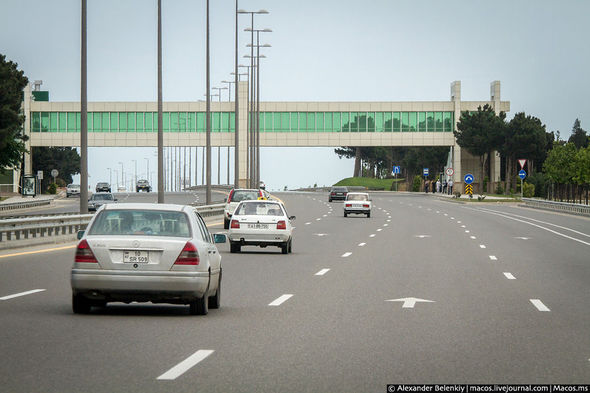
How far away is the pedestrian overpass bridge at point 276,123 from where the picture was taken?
13675 centimetres

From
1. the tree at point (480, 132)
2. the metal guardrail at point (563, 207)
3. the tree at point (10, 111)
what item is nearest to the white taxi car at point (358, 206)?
the metal guardrail at point (563, 207)

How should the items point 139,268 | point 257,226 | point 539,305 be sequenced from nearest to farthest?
point 139,268, point 539,305, point 257,226

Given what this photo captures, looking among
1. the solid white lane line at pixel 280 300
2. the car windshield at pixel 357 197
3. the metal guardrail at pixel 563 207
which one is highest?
the car windshield at pixel 357 197

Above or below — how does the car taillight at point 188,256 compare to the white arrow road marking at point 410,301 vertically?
above

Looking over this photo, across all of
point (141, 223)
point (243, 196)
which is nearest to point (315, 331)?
point (141, 223)

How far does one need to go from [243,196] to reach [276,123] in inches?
3561

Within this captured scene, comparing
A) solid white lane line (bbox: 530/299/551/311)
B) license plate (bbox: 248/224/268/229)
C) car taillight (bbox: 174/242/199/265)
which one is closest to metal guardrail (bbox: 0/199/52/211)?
license plate (bbox: 248/224/268/229)

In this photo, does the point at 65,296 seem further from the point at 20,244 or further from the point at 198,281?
the point at 20,244

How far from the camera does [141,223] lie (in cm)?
1430

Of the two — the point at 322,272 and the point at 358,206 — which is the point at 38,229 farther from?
the point at 358,206

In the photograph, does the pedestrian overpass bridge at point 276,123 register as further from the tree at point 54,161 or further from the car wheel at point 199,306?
the car wheel at point 199,306

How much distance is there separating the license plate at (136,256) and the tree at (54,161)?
13255cm

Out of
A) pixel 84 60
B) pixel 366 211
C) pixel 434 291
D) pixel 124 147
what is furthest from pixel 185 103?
pixel 434 291

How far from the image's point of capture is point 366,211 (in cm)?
6072
